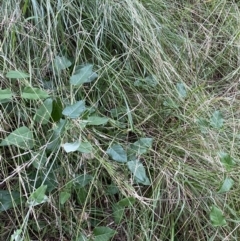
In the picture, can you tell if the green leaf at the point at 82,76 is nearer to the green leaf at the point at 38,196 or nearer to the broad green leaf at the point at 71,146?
the broad green leaf at the point at 71,146

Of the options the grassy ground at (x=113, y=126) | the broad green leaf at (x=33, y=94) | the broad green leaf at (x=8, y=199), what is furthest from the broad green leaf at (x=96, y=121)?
the broad green leaf at (x=8, y=199)

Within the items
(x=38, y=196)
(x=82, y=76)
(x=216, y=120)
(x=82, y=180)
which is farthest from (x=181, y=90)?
(x=38, y=196)

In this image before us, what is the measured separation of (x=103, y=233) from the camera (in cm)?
89

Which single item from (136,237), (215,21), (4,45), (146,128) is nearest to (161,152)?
(146,128)

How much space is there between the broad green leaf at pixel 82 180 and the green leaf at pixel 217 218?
10.5 inches

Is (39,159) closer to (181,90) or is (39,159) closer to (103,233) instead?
(103,233)

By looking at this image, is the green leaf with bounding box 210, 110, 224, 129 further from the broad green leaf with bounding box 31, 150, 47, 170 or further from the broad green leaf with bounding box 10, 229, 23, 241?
the broad green leaf with bounding box 10, 229, 23, 241

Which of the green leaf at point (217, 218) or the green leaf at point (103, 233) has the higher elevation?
the green leaf at point (217, 218)

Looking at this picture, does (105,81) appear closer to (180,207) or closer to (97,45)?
(97,45)

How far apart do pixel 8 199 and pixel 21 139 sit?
131 mm

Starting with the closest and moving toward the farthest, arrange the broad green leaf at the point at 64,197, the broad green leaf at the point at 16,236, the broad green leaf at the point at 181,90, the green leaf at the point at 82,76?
1. the broad green leaf at the point at 16,236
2. the broad green leaf at the point at 64,197
3. the green leaf at the point at 82,76
4. the broad green leaf at the point at 181,90

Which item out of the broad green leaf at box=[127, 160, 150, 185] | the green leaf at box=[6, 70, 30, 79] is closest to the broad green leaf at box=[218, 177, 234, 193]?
the broad green leaf at box=[127, 160, 150, 185]

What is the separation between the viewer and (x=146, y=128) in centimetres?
112

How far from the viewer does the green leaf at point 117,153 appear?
0.97 metres
